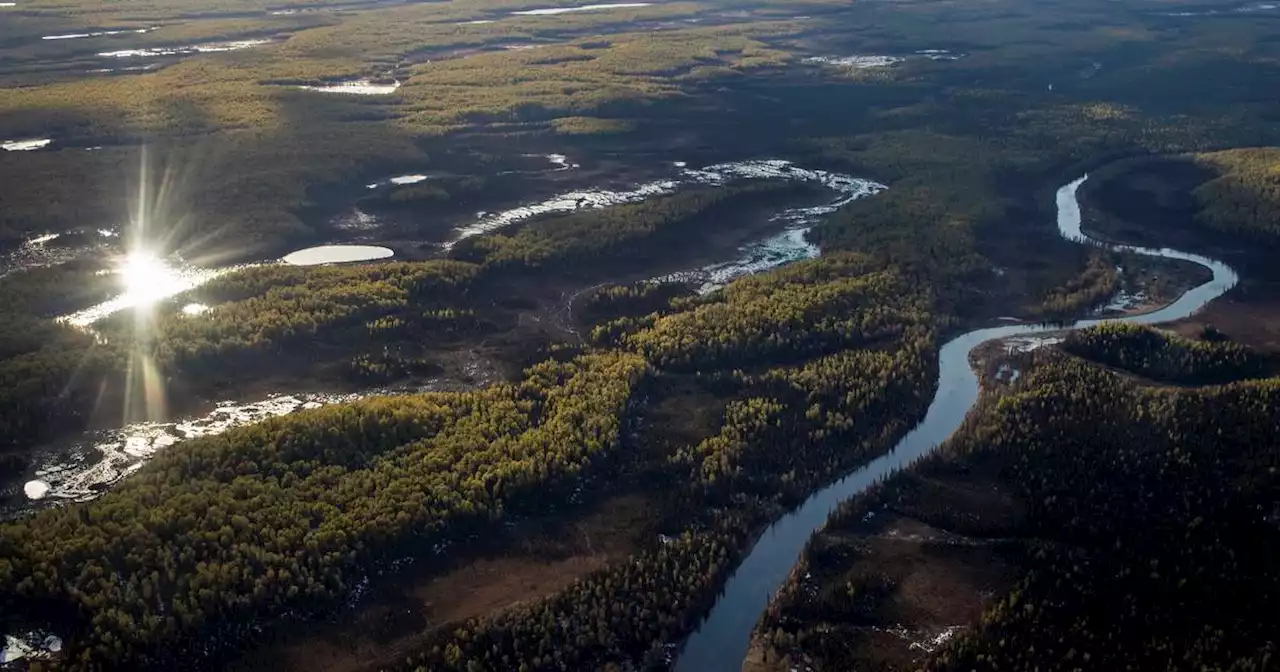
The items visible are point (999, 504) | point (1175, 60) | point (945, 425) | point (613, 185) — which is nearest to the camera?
point (999, 504)

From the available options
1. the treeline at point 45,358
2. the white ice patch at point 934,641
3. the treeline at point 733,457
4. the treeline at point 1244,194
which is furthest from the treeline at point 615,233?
the white ice patch at point 934,641

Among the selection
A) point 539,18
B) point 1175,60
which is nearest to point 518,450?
point 1175,60

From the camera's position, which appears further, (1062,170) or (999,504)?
(1062,170)

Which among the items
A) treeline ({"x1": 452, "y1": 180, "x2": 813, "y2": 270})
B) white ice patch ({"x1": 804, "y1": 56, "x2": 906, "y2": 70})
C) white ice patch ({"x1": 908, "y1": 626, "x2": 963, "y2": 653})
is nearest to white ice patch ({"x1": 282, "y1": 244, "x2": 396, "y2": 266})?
treeline ({"x1": 452, "y1": 180, "x2": 813, "y2": 270})

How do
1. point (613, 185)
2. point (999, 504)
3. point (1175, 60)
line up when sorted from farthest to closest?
1. point (1175, 60)
2. point (613, 185)
3. point (999, 504)

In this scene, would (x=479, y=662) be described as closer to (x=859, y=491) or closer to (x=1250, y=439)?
(x=859, y=491)

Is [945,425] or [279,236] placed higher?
[279,236]

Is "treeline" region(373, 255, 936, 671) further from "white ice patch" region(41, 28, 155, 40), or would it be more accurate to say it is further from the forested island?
"white ice patch" region(41, 28, 155, 40)
